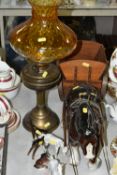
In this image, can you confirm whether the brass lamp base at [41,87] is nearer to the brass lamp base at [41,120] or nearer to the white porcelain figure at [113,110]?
the brass lamp base at [41,120]

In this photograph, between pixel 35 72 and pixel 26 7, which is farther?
pixel 26 7

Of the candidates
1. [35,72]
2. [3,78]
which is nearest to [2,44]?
[3,78]

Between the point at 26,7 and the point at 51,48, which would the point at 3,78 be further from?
the point at 26,7

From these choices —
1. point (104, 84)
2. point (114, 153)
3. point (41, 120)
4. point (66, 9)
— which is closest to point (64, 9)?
point (66, 9)

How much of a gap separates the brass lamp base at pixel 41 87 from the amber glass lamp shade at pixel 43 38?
0.12ft

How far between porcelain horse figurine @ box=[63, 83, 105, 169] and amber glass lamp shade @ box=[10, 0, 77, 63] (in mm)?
106

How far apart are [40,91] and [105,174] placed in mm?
254

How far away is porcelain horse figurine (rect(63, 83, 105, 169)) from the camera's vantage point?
737 millimetres

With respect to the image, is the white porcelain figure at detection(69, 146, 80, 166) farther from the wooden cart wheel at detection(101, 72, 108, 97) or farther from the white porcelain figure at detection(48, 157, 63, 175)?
the wooden cart wheel at detection(101, 72, 108, 97)

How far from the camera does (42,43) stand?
0.77 m

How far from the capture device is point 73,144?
0.78 metres

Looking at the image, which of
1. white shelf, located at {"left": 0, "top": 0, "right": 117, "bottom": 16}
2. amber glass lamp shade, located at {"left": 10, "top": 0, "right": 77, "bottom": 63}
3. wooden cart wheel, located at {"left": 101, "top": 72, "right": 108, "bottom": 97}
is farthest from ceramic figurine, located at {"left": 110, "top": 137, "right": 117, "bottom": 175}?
white shelf, located at {"left": 0, "top": 0, "right": 117, "bottom": 16}

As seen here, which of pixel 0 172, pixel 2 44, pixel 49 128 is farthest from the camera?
Answer: pixel 2 44

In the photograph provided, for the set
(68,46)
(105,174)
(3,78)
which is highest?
(68,46)
